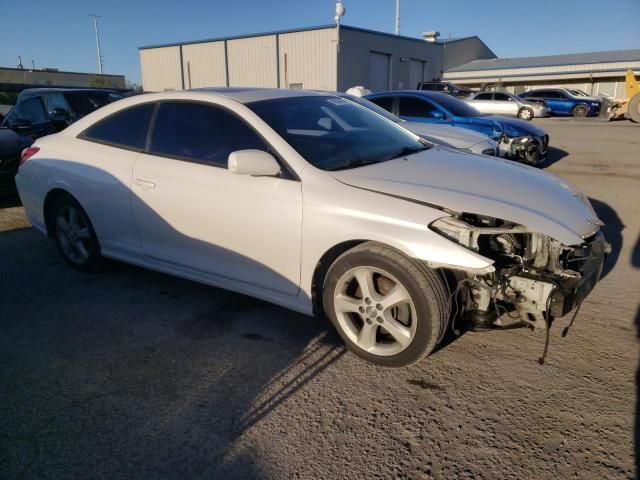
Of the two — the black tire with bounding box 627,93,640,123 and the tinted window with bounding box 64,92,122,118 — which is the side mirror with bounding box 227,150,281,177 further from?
the black tire with bounding box 627,93,640,123

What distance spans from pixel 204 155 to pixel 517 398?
2536mm

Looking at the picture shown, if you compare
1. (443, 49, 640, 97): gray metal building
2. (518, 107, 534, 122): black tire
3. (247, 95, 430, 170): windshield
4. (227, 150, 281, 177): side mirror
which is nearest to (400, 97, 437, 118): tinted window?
(247, 95, 430, 170): windshield

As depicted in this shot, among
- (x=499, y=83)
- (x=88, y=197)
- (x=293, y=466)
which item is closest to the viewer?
(x=293, y=466)

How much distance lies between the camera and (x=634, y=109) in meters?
18.5

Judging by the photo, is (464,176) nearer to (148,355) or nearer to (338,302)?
(338,302)

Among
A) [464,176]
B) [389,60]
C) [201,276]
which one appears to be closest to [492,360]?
[464,176]

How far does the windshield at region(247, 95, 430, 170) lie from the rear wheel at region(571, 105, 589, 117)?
25.5 metres

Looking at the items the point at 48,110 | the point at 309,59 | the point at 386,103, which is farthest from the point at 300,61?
the point at 48,110

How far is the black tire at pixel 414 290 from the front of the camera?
8.87ft

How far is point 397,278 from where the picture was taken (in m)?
2.77

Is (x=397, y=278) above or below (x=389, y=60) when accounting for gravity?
below

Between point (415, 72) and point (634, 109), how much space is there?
20.4 m

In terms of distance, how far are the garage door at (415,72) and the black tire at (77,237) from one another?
34058mm

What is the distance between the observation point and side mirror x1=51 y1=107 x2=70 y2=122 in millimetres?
8551
